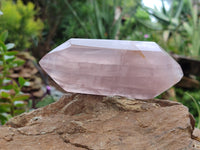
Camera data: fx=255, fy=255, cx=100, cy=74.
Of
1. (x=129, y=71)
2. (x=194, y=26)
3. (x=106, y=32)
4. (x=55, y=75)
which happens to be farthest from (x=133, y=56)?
(x=194, y=26)

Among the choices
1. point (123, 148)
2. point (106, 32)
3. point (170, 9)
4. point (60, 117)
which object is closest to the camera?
point (123, 148)

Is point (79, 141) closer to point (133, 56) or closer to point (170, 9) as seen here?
point (133, 56)

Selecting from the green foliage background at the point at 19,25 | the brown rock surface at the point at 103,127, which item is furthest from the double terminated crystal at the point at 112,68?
the green foliage background at the point at 19,25

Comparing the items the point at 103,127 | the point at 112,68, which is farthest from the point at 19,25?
the point at 103,127

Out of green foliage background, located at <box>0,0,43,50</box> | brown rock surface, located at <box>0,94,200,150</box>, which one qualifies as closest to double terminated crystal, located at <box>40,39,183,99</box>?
brown rock surface, located at <box>0,94,200,150</box>

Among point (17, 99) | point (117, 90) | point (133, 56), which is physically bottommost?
point (17, 99)

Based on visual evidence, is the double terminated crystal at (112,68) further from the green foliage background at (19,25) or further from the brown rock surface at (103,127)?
the green foliage background at (19,25)
